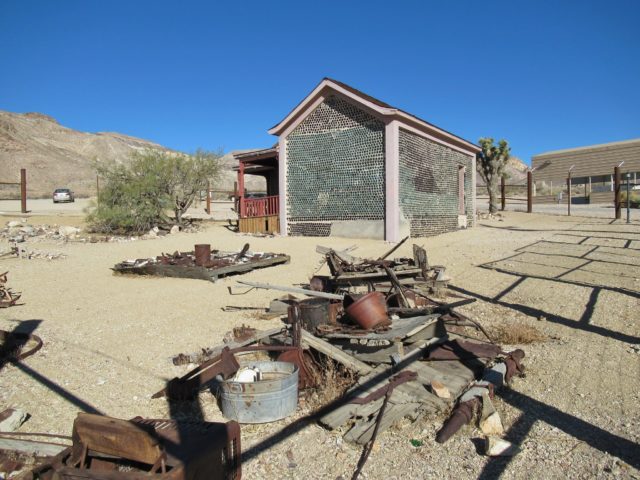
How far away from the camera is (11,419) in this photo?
3.80m

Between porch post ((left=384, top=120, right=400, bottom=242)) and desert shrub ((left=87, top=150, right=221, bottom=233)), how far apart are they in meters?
9.66

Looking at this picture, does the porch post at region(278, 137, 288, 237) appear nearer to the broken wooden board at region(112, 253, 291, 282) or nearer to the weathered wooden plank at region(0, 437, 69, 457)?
the broken wooden board at region(112, 253, 291, 282)

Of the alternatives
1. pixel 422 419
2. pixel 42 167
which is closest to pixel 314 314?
pixel 422 419

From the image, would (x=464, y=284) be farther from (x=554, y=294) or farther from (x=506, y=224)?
(x=506, y=224)

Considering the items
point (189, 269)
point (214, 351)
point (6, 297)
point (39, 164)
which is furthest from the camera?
point (39, 164)

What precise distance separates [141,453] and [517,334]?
4531 mm

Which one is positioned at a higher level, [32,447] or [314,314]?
[314,314]

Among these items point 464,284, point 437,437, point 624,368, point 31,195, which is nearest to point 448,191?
point 464,284

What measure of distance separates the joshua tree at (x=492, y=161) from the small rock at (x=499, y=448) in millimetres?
25899

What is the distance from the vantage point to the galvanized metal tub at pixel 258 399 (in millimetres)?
3863

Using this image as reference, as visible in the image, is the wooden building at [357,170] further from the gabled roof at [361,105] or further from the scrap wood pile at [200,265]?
the scrap wood pile at [200,265]

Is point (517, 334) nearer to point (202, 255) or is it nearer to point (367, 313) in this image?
point (367, 313)

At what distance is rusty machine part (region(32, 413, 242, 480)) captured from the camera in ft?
8.34

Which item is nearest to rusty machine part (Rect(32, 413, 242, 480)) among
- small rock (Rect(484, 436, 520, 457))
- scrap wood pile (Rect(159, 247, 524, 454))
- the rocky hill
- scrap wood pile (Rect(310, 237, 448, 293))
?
scrap wood pile (Rect(159, 247, 524, 454))
